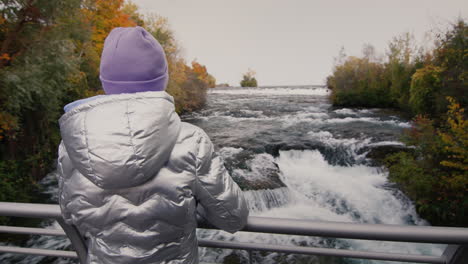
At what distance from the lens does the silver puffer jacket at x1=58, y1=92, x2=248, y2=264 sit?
0.72 m

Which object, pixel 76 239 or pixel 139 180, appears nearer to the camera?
pixel 139 180

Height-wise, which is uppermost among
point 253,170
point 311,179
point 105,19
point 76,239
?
point 105,19

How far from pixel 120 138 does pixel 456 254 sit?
3.51 ft

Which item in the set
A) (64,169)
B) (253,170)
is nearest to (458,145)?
(253,170)

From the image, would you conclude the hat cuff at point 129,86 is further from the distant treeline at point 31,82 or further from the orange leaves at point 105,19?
the orange leaves at point 105,19

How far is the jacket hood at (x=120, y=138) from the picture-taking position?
2.32 feet

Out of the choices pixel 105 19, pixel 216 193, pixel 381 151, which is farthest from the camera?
pixel 105 19

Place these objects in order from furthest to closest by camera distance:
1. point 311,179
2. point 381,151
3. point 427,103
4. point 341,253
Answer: point 427,103, point 381,151, point 311,179, point 341,253

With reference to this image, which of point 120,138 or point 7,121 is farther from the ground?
point 120,138

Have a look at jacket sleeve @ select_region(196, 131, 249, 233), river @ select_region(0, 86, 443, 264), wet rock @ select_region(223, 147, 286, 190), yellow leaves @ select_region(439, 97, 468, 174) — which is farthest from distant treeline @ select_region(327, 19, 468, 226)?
jacket sleeve @ select_region(196, 131, 249, 233)

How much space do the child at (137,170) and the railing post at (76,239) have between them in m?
0.13

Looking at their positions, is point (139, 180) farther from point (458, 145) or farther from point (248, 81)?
point (248, 81)

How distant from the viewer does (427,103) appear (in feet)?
32.8

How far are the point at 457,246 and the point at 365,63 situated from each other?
16363 mm
